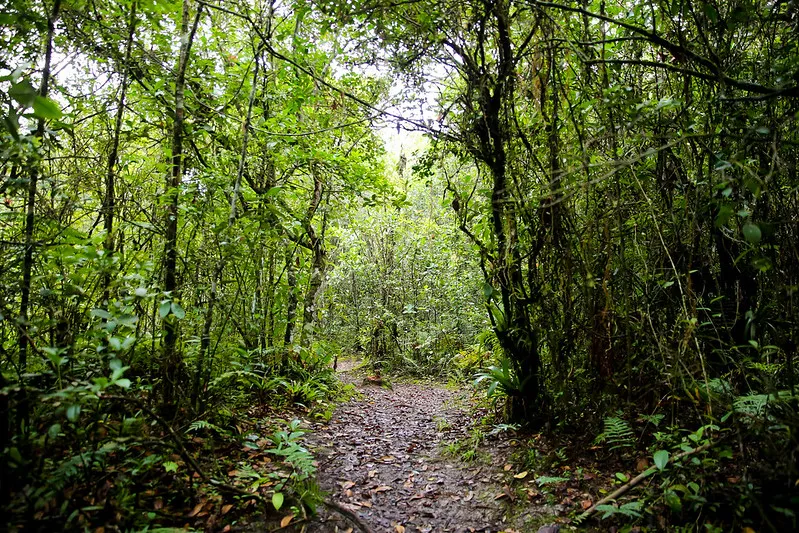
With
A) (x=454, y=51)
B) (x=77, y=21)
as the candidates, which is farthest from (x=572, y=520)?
(x=77, y=21)

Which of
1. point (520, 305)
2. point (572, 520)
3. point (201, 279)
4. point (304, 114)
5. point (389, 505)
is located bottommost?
point (389, 505)

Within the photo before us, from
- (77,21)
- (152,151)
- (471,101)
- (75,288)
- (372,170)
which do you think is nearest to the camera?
(75,288)

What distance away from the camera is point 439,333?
1196cm

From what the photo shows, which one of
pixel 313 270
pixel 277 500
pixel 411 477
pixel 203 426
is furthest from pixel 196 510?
pixel 313 270

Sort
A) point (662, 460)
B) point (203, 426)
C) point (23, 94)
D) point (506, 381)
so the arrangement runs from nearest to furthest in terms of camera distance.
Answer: point (23, 94), point (662, 460), point (203, 426), point (506, 381)

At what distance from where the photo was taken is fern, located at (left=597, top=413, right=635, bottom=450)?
379 centimetres

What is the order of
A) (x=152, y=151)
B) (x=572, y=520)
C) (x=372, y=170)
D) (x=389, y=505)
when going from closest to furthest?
A: (x=572, y=520), (x=389, y=505), (x=152, y=151), (x=372, y=170)

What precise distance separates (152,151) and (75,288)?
379 cm

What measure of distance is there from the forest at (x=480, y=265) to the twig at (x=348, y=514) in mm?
28

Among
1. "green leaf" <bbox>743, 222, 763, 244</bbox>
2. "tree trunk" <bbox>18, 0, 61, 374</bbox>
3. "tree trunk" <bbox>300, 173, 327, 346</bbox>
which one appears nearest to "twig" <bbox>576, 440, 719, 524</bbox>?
"green leaf" <bbox>743, 222, 763, 244</bbox>

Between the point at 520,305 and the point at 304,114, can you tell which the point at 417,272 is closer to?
the point at 304,114

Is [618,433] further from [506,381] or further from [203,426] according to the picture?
[203,426]

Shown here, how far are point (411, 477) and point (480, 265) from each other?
2.44 metres

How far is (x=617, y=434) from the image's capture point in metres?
3.80
